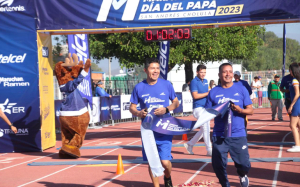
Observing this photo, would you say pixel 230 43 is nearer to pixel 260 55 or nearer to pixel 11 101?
pixel 11 101

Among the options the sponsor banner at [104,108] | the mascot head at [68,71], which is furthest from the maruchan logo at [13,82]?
the sponsor banner at [104,108]

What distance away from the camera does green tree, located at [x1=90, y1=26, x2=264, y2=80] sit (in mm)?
27125

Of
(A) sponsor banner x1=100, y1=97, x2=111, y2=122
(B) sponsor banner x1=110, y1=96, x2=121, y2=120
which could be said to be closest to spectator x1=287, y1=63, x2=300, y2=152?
(A) sponsor banner x1=100, y1=97, x2=111, y2=122

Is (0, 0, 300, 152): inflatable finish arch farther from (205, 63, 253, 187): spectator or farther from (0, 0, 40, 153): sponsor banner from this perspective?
(205, 63, 253, 187): spectator

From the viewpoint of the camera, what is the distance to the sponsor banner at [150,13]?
11.8 meters

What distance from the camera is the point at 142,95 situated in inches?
251

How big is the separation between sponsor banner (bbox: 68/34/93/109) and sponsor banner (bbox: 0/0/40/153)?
4.54 m

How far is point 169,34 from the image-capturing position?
39.9ft

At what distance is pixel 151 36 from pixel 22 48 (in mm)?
3706

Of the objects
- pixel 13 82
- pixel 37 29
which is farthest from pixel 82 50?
pixel 13 82

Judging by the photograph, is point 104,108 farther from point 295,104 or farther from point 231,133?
point 231,133

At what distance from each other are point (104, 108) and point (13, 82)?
25.1ft

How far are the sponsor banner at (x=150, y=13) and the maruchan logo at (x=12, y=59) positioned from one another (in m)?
1.08

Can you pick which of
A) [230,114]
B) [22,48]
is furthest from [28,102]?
[230,114]
